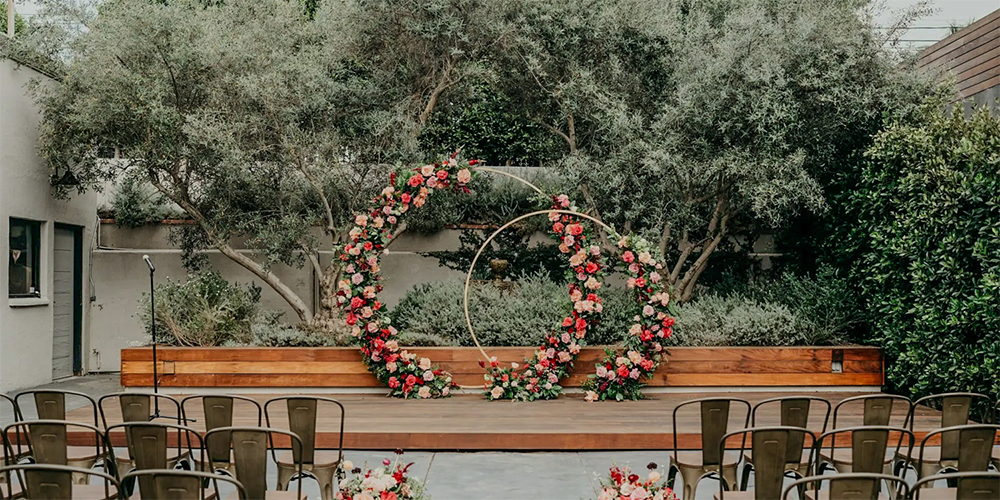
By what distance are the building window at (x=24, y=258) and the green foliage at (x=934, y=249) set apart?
31.9 ft

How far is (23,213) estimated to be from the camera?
34.6 ft

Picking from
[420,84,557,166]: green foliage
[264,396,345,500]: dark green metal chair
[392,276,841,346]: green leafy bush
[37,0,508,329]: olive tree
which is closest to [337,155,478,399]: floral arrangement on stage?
[392,276,841,346]: green leafy bush

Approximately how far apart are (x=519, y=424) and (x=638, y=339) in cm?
181

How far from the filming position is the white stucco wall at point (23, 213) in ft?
33.4

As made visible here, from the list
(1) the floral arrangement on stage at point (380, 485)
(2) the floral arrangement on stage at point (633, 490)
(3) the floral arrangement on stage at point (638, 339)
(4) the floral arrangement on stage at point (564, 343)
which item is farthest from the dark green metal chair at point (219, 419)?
(3) the floral arrangement on stage at point (638, 339)

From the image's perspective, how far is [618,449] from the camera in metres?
6.88

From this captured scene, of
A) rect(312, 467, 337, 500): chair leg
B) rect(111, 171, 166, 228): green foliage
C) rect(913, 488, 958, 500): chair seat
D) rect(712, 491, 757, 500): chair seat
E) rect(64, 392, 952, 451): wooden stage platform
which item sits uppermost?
rect(111, 171, 166, 228): green foliage

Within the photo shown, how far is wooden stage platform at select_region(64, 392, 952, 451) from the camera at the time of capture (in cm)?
682

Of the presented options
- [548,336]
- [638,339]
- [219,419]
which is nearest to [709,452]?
[219,419]

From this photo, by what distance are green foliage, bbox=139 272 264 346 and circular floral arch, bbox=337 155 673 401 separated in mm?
1616

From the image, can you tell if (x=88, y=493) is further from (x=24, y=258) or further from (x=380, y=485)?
(x=24, y=258)

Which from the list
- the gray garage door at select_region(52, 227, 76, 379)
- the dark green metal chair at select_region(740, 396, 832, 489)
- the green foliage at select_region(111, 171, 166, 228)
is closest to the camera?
the dark green metal chair at select_region(740, 396, 832, 489)

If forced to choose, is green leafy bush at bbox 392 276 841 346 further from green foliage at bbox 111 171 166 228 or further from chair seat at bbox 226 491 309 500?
chair seat at bbox 226 491 309 500

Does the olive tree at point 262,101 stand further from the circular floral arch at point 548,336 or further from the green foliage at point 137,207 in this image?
the green foliage at point 137,207
